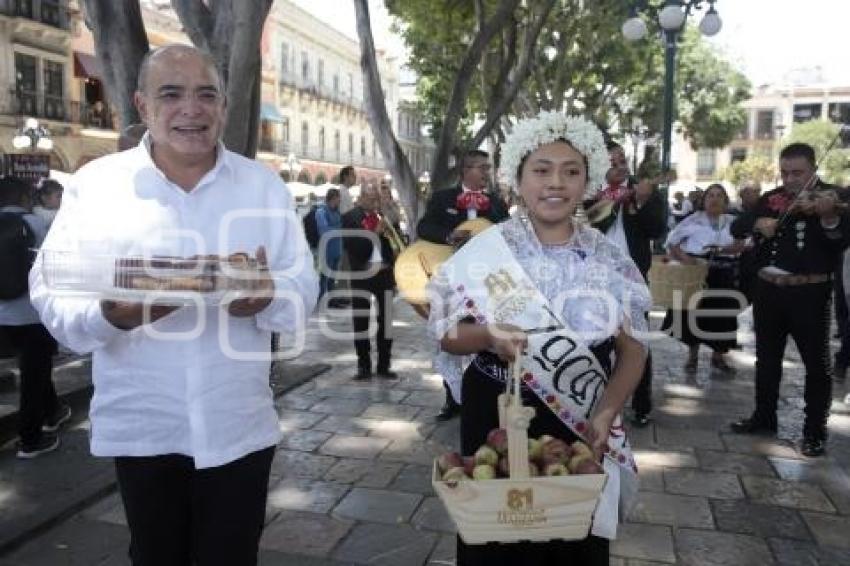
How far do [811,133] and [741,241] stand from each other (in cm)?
5786

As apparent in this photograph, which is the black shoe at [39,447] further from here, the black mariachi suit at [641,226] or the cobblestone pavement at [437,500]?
the black mariachi suit at [641,226]

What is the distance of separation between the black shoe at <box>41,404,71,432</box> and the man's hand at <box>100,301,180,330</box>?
3765 mm

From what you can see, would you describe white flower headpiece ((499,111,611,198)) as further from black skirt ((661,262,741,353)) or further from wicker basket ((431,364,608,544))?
black skirt ((661,262,741,353))

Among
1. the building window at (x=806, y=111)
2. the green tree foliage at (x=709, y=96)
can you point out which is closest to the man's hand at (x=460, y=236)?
the green tree foliage at (x=709, y=96)

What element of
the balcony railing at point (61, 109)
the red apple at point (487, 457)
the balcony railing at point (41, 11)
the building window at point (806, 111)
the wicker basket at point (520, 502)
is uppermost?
the building window at point (806, 111)

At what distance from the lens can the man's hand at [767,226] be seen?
16.8ft

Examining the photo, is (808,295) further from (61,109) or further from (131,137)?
(61,109)

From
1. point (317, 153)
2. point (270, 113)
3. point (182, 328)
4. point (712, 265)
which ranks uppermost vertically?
point (270, 113)

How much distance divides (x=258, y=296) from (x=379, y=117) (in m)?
8.27

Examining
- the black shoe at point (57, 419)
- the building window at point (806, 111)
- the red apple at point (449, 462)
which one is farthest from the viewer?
the building window at point (806, 111)

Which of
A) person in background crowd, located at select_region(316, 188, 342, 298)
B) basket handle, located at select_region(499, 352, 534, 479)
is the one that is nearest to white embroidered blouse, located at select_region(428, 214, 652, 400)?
basket handle, located at select_region(499, 352, 534, 479)

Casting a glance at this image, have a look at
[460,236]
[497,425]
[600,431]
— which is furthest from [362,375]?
[600,431]

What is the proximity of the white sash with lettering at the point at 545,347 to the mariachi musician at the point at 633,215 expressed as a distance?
10.3 feet

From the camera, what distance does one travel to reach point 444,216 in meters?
5.67
